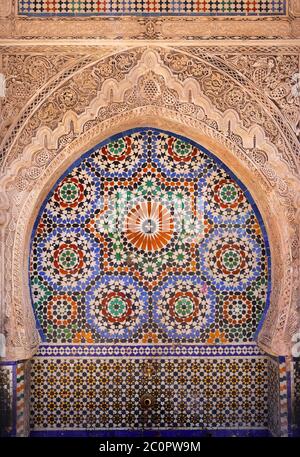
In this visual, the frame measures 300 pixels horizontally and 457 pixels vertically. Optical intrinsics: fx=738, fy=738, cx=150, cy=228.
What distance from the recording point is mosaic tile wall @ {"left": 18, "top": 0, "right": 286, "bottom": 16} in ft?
17.8

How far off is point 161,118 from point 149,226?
821 mm

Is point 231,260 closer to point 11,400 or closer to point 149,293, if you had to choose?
point 149,293

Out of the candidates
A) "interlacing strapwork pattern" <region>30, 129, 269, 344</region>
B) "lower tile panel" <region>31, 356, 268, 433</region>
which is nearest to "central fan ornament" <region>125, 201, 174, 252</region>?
"interlacing strapwork pattern" <region>30, 129, 269, 344</region>

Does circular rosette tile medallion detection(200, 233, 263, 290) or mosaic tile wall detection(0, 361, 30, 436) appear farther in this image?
circular rosette tile medallion detection(200, 233, 263, 290)

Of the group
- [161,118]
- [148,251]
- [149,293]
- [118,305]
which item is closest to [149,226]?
[148,251]

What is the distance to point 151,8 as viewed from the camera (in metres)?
5.46

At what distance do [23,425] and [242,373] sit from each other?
1.65 m

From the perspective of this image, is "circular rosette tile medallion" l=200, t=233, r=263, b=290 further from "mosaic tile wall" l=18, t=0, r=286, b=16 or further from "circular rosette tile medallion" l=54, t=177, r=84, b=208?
"mosaic tile wall" l=18, t=0, r=286, b=16

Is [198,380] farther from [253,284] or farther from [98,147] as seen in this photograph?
[98,147]

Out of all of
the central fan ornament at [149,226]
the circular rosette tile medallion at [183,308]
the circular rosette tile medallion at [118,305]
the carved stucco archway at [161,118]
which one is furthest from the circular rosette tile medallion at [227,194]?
the circular rosette tile medallion at [118,305]

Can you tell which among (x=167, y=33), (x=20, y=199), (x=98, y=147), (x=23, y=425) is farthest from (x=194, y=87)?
(x=23, y=425)

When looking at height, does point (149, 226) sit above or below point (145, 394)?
above

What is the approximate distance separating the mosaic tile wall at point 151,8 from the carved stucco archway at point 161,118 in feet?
1.11

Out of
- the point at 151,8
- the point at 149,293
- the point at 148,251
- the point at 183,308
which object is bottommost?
the point at 183,308
